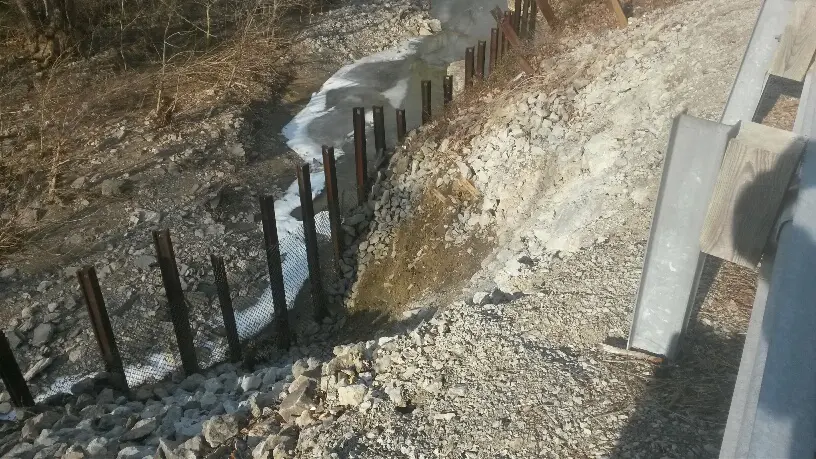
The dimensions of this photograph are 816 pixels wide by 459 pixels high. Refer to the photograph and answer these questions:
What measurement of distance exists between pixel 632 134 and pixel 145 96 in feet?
31.6

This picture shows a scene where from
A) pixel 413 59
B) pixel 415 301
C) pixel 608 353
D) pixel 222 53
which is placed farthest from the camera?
pixel 413 59

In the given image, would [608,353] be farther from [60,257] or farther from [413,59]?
[413,59]

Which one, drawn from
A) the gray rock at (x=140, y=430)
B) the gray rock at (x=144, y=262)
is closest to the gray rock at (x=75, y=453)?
the gray rock at (x=140, y=430)

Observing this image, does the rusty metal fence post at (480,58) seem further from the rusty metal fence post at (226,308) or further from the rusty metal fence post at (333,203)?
the rusty metal fence post at (226,308)

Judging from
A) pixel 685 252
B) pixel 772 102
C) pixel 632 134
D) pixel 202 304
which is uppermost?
pixel 685 252

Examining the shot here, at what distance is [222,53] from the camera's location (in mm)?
14062

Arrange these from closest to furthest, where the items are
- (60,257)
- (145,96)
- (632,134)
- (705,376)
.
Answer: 1. (705,376)
2. (632,134)
3. (60,257)
4. (145,96)

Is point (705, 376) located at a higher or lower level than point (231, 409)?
higher

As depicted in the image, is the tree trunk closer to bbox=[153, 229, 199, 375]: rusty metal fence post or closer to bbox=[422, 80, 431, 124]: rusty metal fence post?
bbox=[422, 80, 431, 124]: rusty metal fence post

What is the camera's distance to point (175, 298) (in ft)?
21.8

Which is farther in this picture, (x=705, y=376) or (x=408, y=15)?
(x=408, y=15)

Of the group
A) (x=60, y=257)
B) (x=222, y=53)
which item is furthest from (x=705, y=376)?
(x=222, y=53)

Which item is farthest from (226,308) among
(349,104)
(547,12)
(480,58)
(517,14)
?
(517,14)

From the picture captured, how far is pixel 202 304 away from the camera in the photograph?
7871mm
